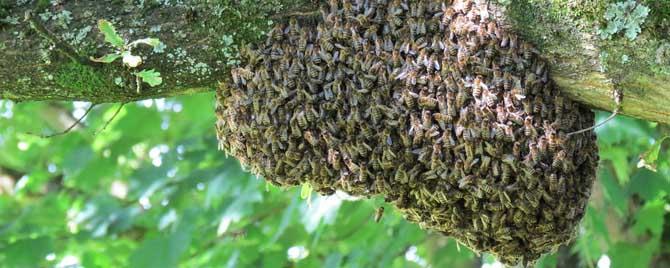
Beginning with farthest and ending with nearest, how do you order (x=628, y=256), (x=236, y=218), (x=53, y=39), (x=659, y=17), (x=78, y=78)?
(x=628, y=256) < (x=236, y=218) < (x=78, y=78) < (x=53, y=39) < (x=659, y=17)

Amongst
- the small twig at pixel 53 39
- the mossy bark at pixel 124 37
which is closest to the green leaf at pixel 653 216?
the mossy bark at pixel 124 37

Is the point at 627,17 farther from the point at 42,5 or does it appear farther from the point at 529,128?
the point at 42,5

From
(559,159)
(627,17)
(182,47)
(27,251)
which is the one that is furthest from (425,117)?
(27,251)

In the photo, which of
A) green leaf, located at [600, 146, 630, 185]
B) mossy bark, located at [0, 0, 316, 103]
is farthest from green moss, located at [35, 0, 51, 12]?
green leaf, located at [600, 146, 630, 185]

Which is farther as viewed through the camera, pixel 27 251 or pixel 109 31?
pixel 27 251

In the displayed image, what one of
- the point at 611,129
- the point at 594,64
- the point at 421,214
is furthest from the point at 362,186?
the point at 611,129

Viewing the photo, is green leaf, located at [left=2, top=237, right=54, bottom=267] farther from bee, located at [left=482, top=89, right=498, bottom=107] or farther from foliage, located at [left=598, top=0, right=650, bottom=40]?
foliage, located at [left=598, top=0, right=650, bottom=40]

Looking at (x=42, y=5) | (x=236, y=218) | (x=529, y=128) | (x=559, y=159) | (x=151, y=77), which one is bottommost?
(x=236, y=218)
